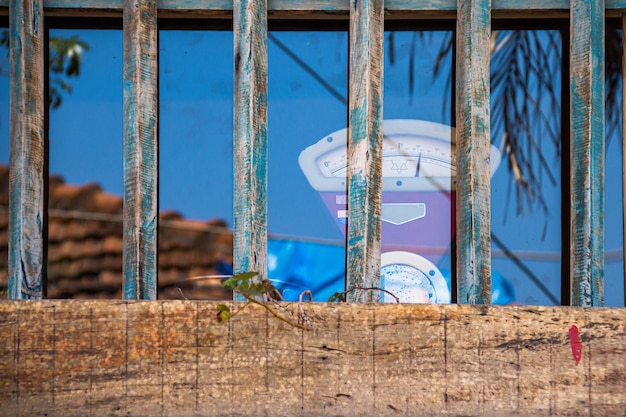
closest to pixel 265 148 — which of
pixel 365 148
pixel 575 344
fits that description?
pixel 365 148

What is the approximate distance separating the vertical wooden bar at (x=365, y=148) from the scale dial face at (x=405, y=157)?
0.77ft

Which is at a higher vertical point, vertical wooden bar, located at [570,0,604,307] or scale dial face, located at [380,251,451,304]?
vertical wooden bar, located at [570,0,604,307]

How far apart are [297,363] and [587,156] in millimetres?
2184

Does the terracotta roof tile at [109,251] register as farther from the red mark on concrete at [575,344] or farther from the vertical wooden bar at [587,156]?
the red mark on concrete at [575,344]

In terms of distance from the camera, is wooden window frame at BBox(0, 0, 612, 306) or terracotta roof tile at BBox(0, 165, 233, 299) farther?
terracotta roof tile at BBox(0, 165, 233, 299)

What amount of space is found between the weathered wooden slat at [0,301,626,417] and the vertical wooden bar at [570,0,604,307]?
1.82 m

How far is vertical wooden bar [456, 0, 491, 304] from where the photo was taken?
10.4ft

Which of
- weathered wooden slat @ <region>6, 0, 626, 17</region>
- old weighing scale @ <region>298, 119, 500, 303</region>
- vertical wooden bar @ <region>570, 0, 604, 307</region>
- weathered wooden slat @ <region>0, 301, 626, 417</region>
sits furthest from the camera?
old weighing scale @ <region>298, 119, 500, 303</region>

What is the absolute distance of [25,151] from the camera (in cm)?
318

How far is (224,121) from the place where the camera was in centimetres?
346

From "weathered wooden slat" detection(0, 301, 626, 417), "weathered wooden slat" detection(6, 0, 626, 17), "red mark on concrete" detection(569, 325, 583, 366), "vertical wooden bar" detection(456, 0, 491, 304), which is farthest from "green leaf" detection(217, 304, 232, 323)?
"weathered wooden slat" detection(6, 0, 626, 17)

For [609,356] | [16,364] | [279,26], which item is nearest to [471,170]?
[279,26]

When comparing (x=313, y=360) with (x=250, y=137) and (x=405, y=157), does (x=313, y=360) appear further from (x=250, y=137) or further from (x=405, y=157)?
(x=405, y=157)

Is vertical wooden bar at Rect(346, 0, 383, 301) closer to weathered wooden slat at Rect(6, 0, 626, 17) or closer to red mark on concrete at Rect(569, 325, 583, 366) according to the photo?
weathered wooden slat at Rect(6, 0, 626, 17)
